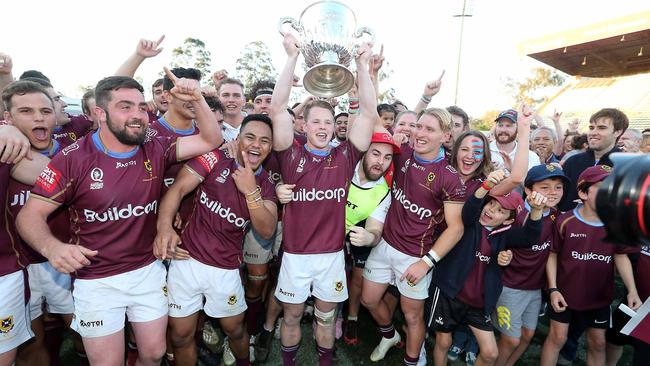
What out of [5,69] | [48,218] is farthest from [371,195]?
[5,69]

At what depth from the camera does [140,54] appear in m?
3.44

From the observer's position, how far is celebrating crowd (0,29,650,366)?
254 cm

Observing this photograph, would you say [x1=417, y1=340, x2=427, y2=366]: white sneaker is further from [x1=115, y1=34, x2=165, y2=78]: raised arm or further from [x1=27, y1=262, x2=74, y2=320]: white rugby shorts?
[x1=115, y1=34, x2=165, y2=78]: raised arm

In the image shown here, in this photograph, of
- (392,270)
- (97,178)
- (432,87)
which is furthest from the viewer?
(432,87)

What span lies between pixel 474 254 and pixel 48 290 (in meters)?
3.68

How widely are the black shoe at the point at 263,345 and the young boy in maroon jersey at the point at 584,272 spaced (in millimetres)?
2707

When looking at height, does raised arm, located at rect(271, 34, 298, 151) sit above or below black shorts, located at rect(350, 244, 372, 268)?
above

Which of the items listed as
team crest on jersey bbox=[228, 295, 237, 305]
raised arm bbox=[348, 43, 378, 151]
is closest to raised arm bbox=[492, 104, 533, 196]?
raised arm bbox=[348, 43, 378, 151]

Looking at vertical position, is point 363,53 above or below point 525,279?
above

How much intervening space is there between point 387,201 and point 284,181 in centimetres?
111

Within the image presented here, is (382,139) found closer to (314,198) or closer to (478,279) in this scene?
(314,198)

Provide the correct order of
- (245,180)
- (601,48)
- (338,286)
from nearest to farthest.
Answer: (245,180) < (338,286) < (601,48)

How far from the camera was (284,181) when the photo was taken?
3242 mm

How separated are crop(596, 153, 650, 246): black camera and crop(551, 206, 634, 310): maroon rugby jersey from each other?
2023mm
